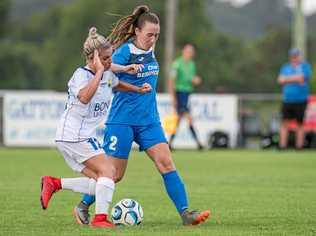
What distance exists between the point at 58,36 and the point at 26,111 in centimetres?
6543

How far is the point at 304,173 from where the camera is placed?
1598cm

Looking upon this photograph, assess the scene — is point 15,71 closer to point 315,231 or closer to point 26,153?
point 26,153

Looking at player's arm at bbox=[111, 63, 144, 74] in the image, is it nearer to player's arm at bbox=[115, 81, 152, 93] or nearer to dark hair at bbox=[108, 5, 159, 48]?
player's arm at bbox=[115, 81, 152, 93]

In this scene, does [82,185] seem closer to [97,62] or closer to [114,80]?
[114,80]

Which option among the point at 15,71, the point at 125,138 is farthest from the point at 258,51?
the point at 125,138

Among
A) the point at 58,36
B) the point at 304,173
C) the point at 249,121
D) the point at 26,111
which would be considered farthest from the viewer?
the point at 58,36

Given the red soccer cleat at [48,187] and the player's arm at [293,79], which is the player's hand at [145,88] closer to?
the red soccer cleat at [48,187]

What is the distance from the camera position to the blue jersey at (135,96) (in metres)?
9.86

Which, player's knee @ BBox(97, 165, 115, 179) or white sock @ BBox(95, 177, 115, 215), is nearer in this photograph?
white sock @ BBox(95, 177, 115, 215)

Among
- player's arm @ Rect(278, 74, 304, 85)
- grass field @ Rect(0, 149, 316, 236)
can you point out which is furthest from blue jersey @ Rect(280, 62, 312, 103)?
grass field @ Rect(0, 149, 316, 236)

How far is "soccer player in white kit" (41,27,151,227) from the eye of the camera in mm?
9242

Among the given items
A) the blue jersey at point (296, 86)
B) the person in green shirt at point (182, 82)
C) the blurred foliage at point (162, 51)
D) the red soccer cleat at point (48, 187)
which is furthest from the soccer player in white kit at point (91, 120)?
the blurred foliage at point (162, 51)

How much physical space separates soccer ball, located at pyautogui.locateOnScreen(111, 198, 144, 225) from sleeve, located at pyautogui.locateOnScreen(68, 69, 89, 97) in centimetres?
111

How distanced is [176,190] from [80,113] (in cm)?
112
